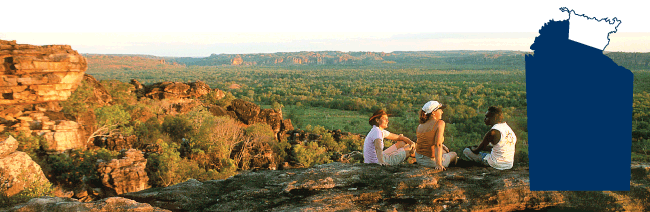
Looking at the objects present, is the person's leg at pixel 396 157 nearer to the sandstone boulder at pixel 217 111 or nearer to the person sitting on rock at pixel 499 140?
the person sitting on rock at pixel 499 140

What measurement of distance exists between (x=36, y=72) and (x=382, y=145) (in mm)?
14562

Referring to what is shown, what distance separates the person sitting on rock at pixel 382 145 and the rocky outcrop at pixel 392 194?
646mm

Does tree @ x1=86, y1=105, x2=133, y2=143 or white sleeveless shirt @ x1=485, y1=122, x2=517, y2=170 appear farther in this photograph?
tree @ x1=86, y1=105, x2=133, y2=143

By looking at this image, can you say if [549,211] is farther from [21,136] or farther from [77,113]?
[77,113]

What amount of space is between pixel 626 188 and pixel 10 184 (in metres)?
11.0

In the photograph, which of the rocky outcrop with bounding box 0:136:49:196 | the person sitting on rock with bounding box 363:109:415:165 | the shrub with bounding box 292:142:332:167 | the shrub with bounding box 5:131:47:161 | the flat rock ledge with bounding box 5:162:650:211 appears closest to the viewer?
the flat rock ledge with bounding box 5:162:650:211

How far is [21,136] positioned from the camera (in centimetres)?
A: 1351

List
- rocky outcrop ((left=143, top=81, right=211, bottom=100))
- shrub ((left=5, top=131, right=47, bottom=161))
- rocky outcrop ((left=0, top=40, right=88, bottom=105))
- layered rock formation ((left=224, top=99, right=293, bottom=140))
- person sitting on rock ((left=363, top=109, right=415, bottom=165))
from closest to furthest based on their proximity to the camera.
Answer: person sitting on rock ((left=363, top=109, right=415, bottom=165)), shrub ((left=5, top=131, right=47, bottom=161)), rocky outcrop ((left=0, top=40, right=88, bottom=105)), rocky outcrop ((left=143, top=81, right=211, bottom=100)), layered rock formation ((left=224, top=99, right=293, bottom=140))

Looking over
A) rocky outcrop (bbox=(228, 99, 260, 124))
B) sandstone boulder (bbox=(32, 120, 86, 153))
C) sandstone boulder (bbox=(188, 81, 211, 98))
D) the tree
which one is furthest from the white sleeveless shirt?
sandstone boulder (bbox=(188, 81, 211, 98))

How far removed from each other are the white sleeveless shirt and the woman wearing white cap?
659 millimetres

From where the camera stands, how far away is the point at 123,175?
14.4 meters

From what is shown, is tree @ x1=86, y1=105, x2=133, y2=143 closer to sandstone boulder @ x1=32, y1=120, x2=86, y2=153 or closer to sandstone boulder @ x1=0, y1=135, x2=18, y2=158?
sandstone boulder @ x1=32, y1=120, x2=86, y2=153

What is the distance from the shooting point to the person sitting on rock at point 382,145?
715 cm

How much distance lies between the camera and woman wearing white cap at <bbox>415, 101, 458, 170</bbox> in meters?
6.52
